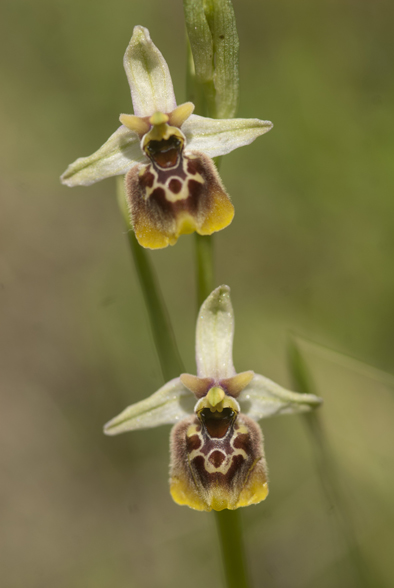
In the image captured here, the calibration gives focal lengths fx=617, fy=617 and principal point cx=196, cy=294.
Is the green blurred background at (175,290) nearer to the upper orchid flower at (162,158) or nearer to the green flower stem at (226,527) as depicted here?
the green flower stem at (226,527)

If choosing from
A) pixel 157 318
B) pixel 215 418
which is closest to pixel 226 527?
pixel 215 418

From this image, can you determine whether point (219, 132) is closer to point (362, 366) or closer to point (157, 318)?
point (157, 318)

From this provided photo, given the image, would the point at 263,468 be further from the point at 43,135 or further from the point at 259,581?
the point at 43,135

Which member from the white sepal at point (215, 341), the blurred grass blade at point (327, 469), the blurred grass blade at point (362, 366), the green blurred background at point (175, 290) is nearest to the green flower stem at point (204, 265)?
the white sepal at point (215, 341)

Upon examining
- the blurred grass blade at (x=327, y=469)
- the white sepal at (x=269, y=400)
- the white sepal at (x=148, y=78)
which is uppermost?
the white sepal at (x=148, y=78)

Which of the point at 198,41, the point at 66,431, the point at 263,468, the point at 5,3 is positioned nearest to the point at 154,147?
the point at 198,41

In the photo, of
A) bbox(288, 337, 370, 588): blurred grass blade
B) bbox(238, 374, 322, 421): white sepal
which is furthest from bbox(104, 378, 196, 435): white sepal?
bbox(288, 337, 370, 588): blurred grass blade
